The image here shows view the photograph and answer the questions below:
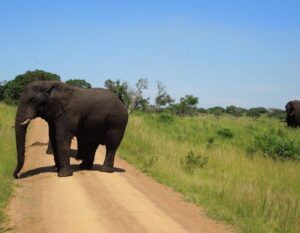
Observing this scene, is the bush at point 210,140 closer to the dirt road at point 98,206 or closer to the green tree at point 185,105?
the dirt road at point 98,206

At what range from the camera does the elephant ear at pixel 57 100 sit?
12.5 m

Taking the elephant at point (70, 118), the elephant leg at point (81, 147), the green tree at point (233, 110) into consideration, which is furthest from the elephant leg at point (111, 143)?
the green tree at point (233, 110)

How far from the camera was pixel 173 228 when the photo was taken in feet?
27.7

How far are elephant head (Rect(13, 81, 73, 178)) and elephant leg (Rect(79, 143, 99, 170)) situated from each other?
143 centimetres

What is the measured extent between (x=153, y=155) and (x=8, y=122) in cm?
1090

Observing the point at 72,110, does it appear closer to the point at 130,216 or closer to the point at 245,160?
the point at 130,216

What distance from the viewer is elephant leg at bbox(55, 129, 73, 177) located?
12266 mm

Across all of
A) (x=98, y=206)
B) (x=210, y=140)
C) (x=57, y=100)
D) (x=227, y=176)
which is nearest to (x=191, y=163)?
(x=227, y=176)

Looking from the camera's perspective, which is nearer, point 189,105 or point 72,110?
point 72,110

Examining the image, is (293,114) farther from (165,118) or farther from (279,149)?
(279,149)

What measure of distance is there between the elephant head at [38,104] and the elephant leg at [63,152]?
1.60 feet

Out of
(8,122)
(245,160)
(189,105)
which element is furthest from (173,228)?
(189,105)

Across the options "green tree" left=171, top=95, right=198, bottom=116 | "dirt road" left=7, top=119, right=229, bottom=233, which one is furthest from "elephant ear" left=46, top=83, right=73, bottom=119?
"green tree" left=171, top=95, right=198, bottom=116

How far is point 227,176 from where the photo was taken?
607 inches
